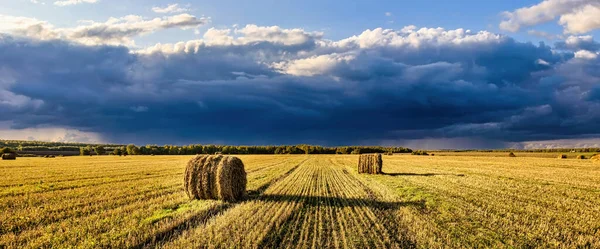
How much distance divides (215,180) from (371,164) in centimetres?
1451

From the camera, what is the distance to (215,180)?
42.1 feet

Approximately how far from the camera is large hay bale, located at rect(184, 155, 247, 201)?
41.4 ft

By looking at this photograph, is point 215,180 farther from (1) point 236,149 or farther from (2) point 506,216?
(1) point 236,149

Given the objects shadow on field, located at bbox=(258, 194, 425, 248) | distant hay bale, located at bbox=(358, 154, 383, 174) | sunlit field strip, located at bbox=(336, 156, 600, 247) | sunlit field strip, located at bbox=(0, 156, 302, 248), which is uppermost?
distant hay bale, located at bbox=(358, 154, 383, 174)

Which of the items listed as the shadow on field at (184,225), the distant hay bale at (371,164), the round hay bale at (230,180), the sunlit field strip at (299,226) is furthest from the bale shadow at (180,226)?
the distant hay bale at (371,164)

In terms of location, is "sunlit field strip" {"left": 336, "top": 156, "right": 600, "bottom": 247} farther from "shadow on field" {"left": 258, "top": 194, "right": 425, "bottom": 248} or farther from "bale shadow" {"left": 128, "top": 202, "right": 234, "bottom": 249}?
"bale shadow" {"left": 128, "top": 202, "right": 234, "bottom": 249}

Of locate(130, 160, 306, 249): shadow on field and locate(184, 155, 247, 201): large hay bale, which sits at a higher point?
locate(184, 155, 247, 201): large hay bale

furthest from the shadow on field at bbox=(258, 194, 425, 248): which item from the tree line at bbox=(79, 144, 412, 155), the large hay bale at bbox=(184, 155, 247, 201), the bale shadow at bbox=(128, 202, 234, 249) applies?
the tree line at bbox=(79, 144, 412, 155)

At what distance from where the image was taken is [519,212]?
1096 centimetres

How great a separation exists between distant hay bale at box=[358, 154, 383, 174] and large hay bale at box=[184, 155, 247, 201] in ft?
43.8

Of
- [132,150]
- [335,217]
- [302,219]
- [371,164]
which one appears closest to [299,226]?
[302,219]

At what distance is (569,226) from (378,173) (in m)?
16.1

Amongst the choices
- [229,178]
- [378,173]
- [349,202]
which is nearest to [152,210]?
[229,178]

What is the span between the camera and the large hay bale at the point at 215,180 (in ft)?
41.4
